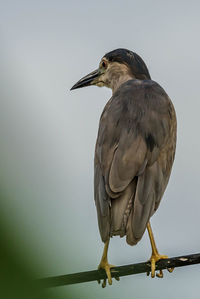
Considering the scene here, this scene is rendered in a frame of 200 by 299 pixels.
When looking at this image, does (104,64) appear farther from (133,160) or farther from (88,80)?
(133,160)

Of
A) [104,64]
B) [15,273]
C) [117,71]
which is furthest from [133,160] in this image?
[15,273]

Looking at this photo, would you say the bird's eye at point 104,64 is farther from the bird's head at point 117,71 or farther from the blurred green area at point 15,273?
the blurred green area at point 15,273

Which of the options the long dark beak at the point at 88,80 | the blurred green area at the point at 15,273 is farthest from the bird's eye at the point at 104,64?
the blurred green area at the point at 15,273

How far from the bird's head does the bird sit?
1.05 metres

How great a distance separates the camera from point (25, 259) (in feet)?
1.16

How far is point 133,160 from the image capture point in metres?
3.72

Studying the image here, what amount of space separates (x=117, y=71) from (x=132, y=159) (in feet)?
8.83

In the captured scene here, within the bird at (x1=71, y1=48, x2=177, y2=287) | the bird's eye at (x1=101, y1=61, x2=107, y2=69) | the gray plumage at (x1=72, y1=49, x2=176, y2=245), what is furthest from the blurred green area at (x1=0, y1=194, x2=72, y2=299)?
the bird's eye at (x1=101, y1=61, x2=107, y2=69)

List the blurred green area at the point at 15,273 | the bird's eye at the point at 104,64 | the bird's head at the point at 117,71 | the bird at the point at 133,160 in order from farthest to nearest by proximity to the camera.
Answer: the bird's eye at the point at 104,64, the bird's head at the point at 117,71, the bird at the point at 133,160, the blurred green area at the point at 15,273

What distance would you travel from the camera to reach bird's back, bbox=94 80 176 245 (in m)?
3.50

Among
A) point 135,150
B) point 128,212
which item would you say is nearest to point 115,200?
point 128,212

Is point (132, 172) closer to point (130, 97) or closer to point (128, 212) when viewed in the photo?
point (128, 212)

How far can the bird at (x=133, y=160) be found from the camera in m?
3.50

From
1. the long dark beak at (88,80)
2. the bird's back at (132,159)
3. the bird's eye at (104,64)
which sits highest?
the bird's eye at (104,64)
